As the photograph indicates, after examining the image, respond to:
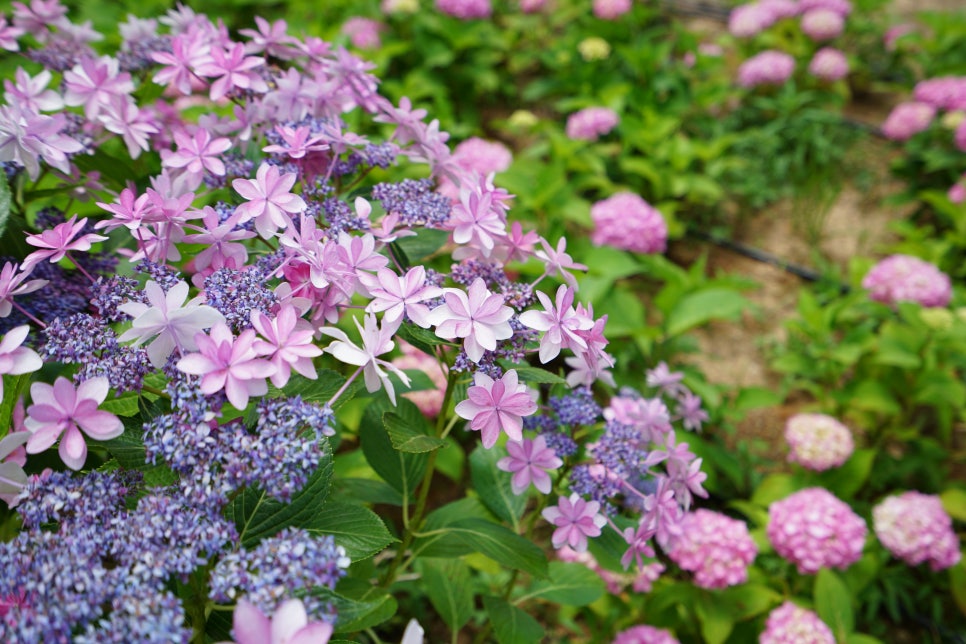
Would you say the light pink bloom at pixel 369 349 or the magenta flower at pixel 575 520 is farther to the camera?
the magenta flower at pixel 575 520

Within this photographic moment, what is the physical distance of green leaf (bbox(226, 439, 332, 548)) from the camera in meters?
0.73

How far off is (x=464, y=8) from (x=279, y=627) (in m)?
3.41

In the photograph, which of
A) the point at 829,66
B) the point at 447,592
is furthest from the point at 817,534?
the point at 829,66

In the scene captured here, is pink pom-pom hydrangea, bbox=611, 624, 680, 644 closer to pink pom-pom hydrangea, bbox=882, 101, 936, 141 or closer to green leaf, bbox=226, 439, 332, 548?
green leaf, bbox=226, 439, 332, 548

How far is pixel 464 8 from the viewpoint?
3.46m

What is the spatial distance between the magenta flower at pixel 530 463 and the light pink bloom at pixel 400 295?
24 centimetres

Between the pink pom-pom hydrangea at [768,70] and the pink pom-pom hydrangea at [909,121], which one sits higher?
the pink pom-pom hydrangea at [909,121]

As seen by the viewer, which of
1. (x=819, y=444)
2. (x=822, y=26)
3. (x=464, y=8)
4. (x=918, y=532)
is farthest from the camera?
(x=822, y=26)

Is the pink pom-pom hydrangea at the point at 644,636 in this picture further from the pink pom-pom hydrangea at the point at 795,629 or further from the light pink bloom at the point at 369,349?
the light pink bloom at the point at 369,349

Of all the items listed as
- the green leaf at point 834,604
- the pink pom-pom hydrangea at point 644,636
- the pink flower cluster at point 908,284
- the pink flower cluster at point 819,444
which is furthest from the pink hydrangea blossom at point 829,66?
the pink pom-pom hydrangea at point 644,636

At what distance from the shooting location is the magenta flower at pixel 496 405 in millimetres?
700

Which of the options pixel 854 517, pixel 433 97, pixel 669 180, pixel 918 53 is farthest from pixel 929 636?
pixel 918 53

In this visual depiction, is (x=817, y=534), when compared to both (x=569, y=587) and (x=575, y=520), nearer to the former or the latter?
(x=569, y=587)

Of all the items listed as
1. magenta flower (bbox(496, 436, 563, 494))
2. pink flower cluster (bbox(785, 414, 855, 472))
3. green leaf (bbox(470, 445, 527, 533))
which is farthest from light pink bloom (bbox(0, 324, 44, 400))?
pink flower cluster (bbox(785, 414, 855, 472))
